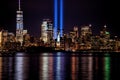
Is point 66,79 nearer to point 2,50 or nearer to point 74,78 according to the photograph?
point 74,78

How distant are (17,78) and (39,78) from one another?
1975 mm

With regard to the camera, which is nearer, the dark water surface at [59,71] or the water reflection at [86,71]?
the dark water surface at [59,71]

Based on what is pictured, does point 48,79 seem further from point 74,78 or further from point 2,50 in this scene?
point 2,50

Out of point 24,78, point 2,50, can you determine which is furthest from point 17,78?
point 2,50

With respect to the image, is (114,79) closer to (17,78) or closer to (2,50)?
(17,78)

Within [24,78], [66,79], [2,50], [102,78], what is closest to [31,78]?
[24,78]

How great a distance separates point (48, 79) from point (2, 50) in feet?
512

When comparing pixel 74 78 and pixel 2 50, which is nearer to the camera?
pixel 74 78

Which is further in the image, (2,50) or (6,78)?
(2,50)

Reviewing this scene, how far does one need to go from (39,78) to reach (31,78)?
739mm

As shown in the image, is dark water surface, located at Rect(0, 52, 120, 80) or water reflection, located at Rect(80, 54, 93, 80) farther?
water reflection, located at Rect(80, 54, 93, 80)

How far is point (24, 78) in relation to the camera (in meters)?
40.1

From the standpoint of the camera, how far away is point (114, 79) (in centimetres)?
3950

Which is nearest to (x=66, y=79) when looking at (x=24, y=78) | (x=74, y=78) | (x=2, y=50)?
(x=74, y=78)
